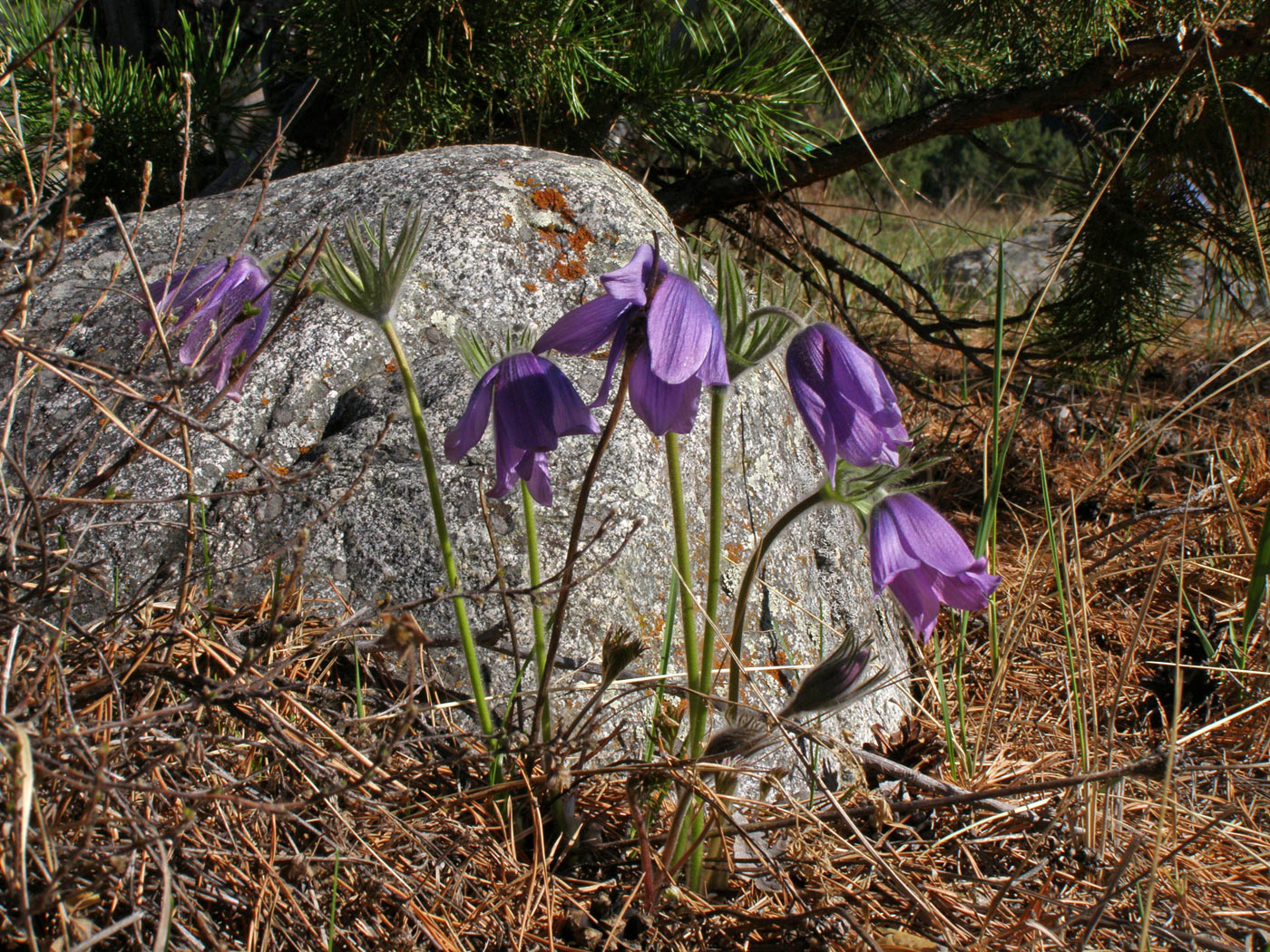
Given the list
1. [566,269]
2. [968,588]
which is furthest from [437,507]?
[566,269]

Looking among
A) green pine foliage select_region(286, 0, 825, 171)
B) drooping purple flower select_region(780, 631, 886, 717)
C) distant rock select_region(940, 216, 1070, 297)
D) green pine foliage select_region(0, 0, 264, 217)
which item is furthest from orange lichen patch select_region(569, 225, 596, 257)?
distant rock select_region(940, 216, 1070, 297)

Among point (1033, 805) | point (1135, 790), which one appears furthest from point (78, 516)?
point (1135, 790)

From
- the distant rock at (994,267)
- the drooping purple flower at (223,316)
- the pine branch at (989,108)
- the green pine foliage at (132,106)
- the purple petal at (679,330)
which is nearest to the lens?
the purple petal at (679,330)

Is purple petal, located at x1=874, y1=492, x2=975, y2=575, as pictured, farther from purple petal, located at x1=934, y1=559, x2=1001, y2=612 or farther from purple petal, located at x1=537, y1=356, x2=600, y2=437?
purple petal, located at x1=537, y1=356, x2=600, y2=437

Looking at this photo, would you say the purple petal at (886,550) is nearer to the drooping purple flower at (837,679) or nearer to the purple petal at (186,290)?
the drooping purple flower at (837,679)

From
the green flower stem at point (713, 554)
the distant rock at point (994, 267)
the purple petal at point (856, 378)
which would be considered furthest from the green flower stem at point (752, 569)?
the distant rock at point (994, 267)

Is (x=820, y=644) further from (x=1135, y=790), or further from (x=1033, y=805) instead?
(x=1135, y=790)

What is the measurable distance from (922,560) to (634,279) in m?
0.45

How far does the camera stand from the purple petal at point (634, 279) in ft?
2.76

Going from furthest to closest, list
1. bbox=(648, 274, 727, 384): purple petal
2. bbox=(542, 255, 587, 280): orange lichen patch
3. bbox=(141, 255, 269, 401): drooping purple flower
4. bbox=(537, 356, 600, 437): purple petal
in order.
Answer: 1. bbox=(542, 255, 587, 280): orange lichen patch
2. bbox=(141, 255, 269, 401): drooping purple flower
3. bbox=(537, 356, 600, 437): purple petal
4. bbox=(648, 274, 727, 384): purple petal

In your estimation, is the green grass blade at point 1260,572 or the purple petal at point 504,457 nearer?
the purple petal at point 504,457

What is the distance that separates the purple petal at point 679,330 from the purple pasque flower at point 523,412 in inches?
5.1

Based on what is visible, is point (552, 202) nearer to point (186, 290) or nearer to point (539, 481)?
point (186, 290)

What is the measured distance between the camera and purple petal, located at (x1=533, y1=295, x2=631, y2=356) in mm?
884
